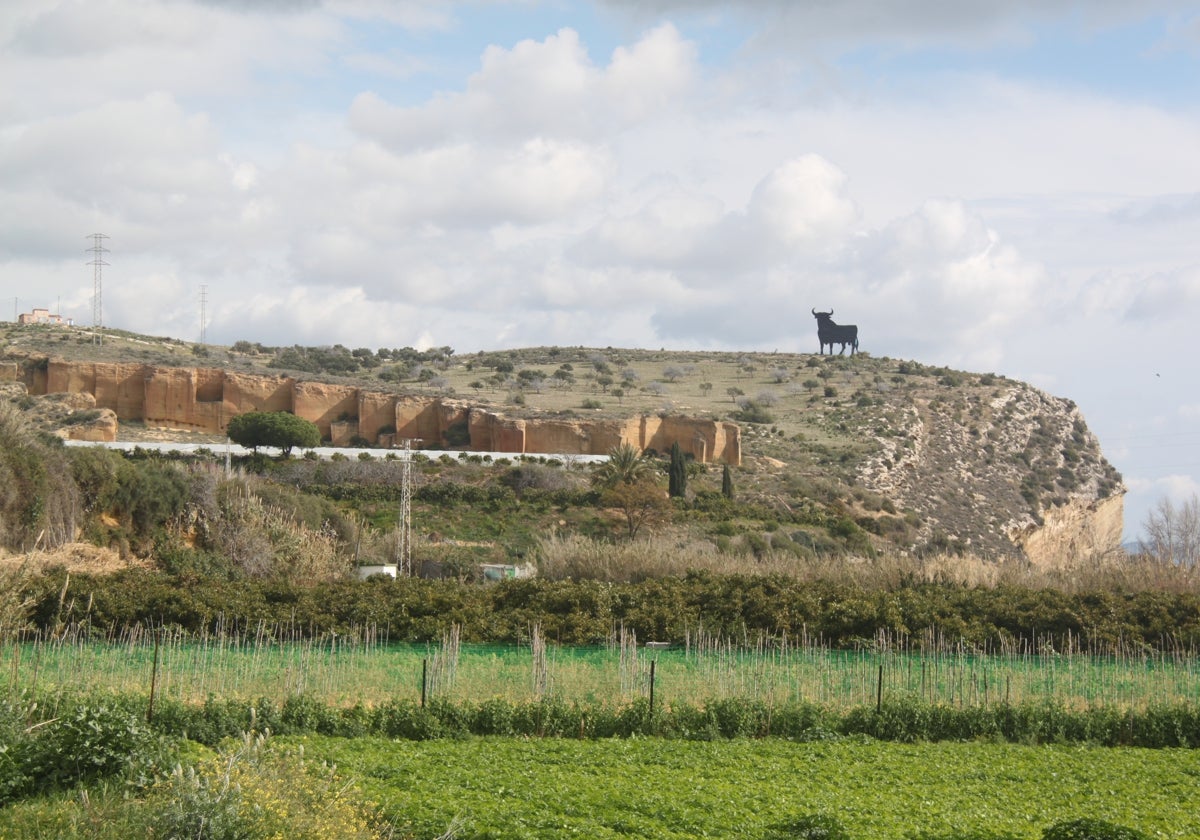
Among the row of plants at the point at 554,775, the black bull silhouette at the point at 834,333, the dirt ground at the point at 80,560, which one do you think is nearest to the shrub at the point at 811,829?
the row of plants at the point at 554,775

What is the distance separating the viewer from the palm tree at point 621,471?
4197cm

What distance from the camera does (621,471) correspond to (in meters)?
42.2

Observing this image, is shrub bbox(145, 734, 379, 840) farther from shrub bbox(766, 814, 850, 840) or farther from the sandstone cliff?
the sandstone cliff

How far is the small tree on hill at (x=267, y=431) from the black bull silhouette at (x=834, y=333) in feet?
148

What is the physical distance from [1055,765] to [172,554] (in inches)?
802

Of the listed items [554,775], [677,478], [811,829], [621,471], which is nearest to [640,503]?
[621,471]

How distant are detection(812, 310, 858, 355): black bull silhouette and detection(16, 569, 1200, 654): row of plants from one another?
59227 millimetres

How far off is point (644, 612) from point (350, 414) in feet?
119

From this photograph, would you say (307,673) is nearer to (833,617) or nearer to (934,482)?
(833,617)

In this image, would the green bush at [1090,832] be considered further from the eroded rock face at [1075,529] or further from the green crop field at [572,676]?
the eroded rock face at [1075,529]

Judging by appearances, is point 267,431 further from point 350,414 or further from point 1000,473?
point 1000,473

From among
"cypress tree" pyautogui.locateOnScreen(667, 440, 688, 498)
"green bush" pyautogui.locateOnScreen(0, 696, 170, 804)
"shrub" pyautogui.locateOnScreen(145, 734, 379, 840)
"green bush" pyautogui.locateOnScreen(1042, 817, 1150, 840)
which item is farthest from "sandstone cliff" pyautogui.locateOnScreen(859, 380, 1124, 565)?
"shrub" pyautogui.locateOnScreen(145, 734, 379, 840)

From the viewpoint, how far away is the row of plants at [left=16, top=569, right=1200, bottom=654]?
2027 cm

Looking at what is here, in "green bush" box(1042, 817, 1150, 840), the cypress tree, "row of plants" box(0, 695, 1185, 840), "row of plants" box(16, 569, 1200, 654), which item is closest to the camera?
"green bush" box(1042, 817, 1150, 840)
